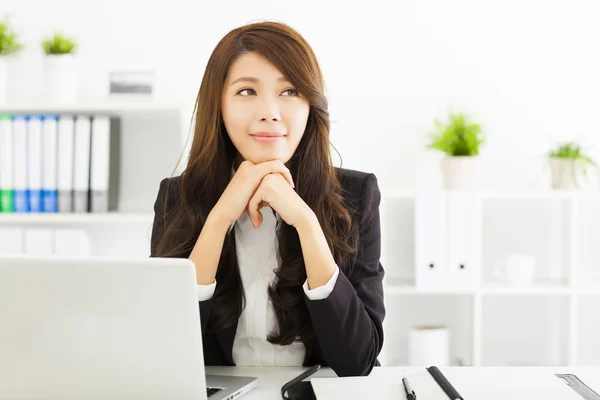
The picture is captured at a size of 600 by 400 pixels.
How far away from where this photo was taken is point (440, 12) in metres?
2.80

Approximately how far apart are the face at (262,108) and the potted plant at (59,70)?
1.41 m

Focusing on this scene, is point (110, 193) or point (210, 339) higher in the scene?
point (110, 193)

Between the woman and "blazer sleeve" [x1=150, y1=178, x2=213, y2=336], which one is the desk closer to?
the woman

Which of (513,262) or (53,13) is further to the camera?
(53,13)

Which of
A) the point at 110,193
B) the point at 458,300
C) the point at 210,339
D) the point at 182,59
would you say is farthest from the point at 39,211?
the point at 458,300

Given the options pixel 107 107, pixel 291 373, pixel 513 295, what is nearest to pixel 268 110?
pixel 291 373

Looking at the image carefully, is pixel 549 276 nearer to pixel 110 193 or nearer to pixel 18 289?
pixel 110 193

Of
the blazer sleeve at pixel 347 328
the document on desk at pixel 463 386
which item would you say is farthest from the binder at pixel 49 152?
the document on desk at pixel 463 386

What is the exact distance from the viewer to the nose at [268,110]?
128 centimetres

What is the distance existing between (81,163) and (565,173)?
1803mm

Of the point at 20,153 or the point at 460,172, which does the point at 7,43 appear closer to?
the point at 20,153

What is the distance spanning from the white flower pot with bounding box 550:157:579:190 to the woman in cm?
136

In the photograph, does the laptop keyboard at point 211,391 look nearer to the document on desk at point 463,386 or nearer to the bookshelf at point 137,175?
the document on desk at point 463,386

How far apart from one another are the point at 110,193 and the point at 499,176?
61.6 inches
